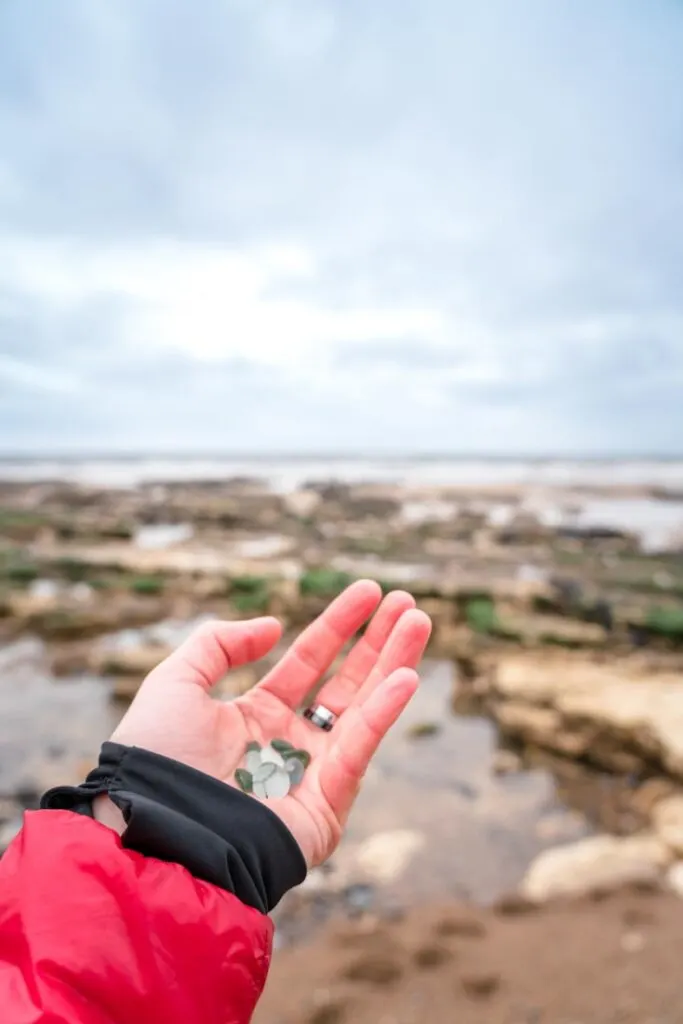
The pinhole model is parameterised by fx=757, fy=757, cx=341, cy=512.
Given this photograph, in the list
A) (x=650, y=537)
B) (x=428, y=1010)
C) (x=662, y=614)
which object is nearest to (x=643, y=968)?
(x=428, y=1010)

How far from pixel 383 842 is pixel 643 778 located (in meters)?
2.26

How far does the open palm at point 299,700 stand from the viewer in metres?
2.38

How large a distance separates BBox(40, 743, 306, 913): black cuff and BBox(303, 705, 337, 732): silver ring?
0.53 metres

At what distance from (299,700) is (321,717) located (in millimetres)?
118

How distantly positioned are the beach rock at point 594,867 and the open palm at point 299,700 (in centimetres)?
266

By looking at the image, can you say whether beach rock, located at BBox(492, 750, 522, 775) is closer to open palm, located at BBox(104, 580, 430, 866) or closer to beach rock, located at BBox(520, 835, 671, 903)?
beach rock, located at BBox(520, 835, 671, 903)

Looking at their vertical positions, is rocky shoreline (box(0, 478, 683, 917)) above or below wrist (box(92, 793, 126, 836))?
below

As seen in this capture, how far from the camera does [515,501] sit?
35438 millimetres

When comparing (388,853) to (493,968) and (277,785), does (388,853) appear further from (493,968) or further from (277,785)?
(277,785)

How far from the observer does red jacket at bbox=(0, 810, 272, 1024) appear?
1634 millimetres

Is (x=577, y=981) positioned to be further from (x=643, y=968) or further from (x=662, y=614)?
(x=662, y=614)

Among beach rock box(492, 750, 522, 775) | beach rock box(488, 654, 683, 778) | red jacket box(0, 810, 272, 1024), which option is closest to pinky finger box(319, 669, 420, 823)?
red jacket box(0, 810, 272, 1024)

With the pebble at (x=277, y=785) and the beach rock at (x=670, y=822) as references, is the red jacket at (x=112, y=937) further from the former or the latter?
the beach rock at (x=670, y=822)

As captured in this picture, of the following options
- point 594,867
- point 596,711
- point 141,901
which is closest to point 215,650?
point 141,901
